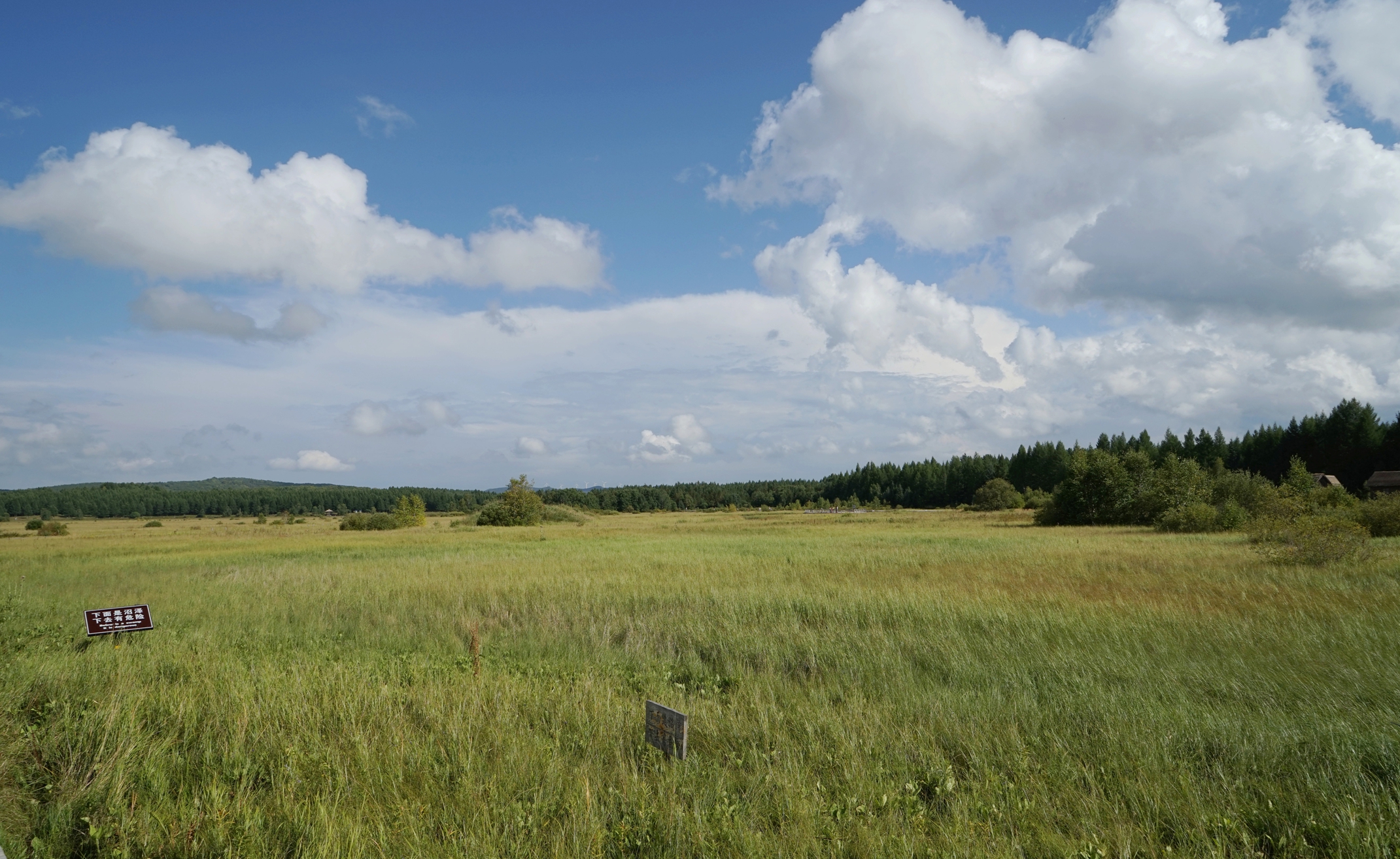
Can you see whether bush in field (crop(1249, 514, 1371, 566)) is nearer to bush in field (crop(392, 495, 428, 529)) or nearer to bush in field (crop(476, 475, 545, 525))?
bush in field (crop(476, 475, 545, 525))

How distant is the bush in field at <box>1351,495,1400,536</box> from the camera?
95.5 ft

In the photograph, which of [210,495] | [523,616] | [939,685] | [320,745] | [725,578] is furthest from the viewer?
[210,495]

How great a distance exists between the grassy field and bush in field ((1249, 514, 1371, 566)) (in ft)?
10.6

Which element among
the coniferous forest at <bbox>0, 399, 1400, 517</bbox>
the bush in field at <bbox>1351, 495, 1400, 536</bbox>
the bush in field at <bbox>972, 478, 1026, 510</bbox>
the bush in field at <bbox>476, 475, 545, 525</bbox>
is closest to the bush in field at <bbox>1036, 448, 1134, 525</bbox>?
the coniferous forest at <bbox>0, 399, 1400, 517</bbox>

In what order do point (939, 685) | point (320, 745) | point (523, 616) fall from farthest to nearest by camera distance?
point (523, 616), point (939, 685), point (320, 745)

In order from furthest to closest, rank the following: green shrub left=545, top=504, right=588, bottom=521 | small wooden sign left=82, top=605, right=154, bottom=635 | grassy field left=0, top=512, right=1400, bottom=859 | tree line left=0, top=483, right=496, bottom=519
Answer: tree line left=0, top=483, right=496, bottom=519 < green shrub left=545, top=504, right=588, bottom=521 < small wooden sign left=82, top=605, right=154, bottom=635 < grassy field left=0, top=512, right=1400, bottom=859

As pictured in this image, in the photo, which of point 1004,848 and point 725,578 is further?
point 725,578

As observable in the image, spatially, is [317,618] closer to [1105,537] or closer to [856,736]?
[856,736]

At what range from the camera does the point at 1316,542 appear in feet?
60.2

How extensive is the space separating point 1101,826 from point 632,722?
4242mm

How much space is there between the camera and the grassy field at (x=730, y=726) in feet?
15.6

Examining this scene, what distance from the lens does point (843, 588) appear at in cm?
1622

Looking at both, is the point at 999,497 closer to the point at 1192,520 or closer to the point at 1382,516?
the point at 1192,520

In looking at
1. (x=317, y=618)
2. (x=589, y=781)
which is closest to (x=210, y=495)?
(x=317, y=618)
